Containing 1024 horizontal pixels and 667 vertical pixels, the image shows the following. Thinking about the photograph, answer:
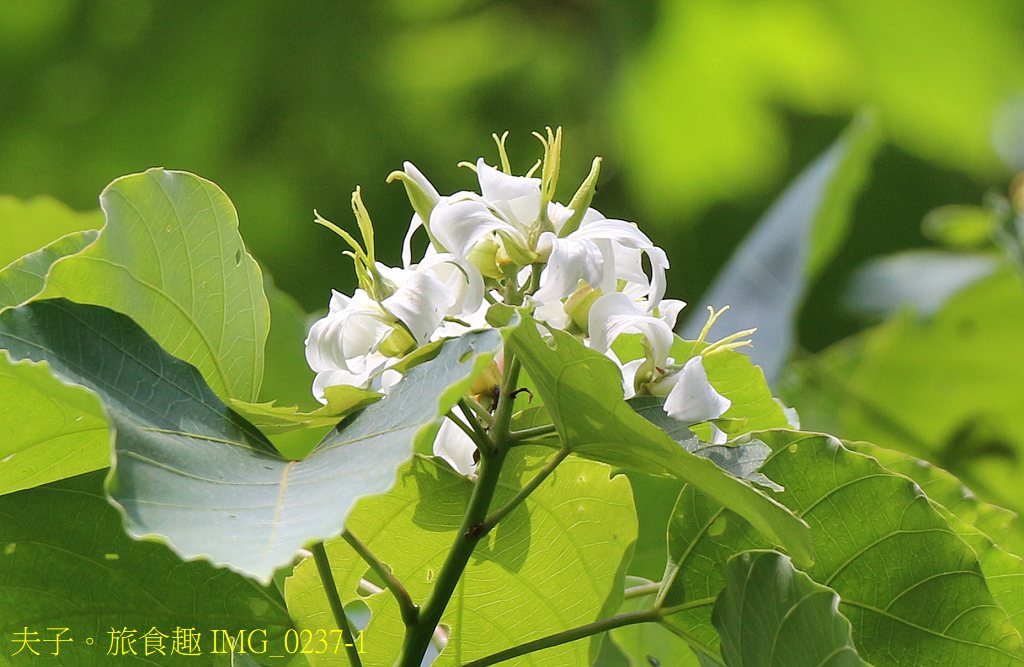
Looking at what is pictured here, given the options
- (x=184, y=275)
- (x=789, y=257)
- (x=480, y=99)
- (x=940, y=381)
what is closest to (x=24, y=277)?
(x=184, y=275)

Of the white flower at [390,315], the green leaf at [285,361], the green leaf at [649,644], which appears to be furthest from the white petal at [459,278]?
the green leaf at [285,361]

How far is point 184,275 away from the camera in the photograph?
353mm

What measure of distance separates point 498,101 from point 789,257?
2.38 feet

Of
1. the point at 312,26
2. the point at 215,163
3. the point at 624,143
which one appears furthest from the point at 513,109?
the point at 215,163

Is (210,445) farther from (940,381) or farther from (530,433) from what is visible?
(940,381)

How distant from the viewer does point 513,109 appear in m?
1.66

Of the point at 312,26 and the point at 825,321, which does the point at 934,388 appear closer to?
the point at 825,321

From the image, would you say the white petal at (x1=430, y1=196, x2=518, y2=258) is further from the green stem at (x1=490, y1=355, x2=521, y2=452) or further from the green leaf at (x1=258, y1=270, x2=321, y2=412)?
the green leaf at (x1=258, y1=270, x2=321, y2=412)

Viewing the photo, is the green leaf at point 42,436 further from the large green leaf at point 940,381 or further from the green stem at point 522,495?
the large green leaf at point 940,381

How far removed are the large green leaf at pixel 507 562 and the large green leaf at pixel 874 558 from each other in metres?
0.04

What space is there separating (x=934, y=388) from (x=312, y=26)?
1135 mm

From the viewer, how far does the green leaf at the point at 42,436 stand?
30cm

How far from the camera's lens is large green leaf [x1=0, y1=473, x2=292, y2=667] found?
0.37m

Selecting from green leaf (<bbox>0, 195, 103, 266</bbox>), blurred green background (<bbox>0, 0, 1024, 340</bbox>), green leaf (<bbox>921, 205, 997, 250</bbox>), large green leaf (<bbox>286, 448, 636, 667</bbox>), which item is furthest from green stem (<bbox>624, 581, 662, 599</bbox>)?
blurred green background (<bbox>0, 0, 1024, 340</bbox>)
